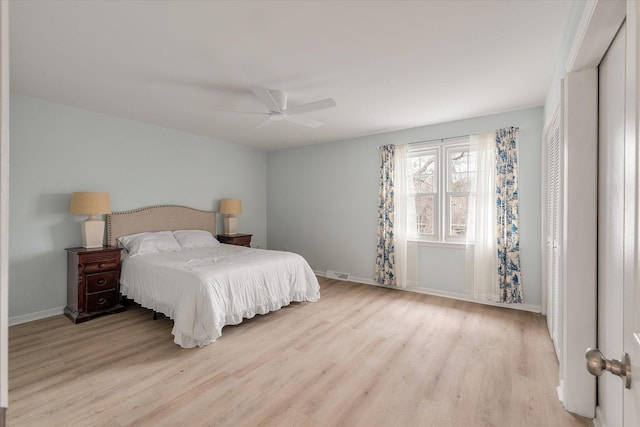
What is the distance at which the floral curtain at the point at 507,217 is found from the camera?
354 centimetres

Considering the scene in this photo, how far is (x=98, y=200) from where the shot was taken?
3379mm

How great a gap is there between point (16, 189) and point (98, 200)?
736 mm

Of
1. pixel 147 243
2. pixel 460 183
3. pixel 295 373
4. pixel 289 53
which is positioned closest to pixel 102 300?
pixel 147 243

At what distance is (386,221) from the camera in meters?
4.51

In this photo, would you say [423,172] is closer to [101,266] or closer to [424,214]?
[424,214]

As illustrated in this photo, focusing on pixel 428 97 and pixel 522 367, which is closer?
pixel 522 367

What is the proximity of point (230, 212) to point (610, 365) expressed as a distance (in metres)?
4.89

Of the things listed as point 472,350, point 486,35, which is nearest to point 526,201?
point 472,350

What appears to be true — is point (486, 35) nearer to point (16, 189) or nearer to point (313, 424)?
point (313, 424)

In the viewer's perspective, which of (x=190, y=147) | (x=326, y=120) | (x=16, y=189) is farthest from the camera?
(x=190, y=147)

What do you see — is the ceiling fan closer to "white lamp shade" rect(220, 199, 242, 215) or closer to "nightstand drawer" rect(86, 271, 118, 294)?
"white lamp shade" rect(220, 199, 242, 215)

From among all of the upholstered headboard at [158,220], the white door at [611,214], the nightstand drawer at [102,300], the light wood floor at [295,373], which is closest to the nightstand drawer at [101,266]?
the nightstand drawer at [102,300]

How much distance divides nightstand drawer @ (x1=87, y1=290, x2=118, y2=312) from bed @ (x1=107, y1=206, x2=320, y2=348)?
0.12m

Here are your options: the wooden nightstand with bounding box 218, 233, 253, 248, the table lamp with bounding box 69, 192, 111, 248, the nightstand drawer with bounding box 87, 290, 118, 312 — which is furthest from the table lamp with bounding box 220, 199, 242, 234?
the nightstand drawer with bounding box 87, 290, 118, 312
